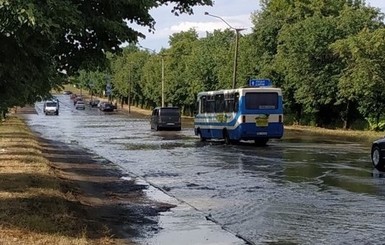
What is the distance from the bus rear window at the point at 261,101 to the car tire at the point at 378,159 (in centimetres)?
1079

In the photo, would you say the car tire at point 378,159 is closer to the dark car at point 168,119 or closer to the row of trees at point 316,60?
the row of trees at point 316,60

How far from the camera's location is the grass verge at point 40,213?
8797 millimetres

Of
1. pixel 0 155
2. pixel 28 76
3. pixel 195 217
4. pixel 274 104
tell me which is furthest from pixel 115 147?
pixel 28 76

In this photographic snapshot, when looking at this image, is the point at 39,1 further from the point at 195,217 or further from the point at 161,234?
the point at 195,217

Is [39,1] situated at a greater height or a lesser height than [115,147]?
greater

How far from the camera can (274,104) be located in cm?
3055

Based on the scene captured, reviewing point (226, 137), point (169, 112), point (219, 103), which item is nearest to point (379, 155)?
point (226, 137)

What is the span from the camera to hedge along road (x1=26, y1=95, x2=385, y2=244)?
33.7ft

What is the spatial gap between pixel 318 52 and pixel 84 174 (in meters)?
34.0

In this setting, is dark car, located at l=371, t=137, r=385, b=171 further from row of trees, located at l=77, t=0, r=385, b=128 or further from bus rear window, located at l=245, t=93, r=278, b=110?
row of trees, located at l=77, t=0, r=385, b=128

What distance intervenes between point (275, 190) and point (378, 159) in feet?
19.6

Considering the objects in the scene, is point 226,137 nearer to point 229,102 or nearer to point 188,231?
point 229,102

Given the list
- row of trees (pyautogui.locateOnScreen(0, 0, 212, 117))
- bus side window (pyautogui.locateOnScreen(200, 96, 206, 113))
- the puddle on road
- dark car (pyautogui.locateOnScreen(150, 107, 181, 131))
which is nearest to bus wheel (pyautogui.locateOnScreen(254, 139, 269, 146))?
bus side window (pyautogui.locateOnScreen(200, 96, 206, 113))

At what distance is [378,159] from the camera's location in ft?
64.1
